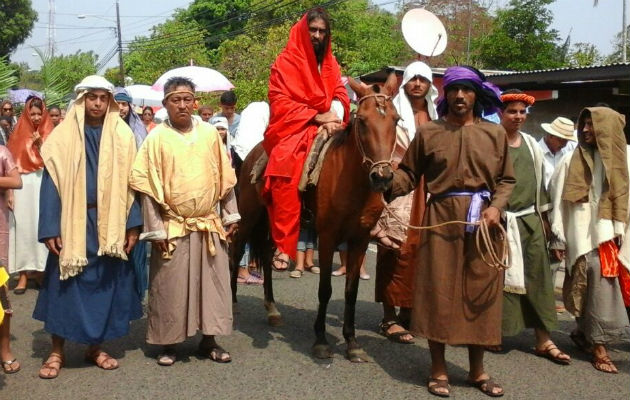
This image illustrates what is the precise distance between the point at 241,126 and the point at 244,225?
A: 6.84 ft

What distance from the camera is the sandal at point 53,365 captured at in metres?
5.06

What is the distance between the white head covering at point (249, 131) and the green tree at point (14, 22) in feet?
111

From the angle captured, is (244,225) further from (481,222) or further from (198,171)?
(481,222)

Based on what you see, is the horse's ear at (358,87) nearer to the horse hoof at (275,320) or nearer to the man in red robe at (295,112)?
the man in red robe at (295,112)

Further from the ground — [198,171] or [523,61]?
[523,61]

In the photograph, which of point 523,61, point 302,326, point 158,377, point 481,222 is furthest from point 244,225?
point 523,61

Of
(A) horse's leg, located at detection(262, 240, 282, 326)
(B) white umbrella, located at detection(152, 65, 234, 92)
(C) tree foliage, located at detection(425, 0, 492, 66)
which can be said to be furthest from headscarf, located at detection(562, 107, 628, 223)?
(C) tree foliage, located at detection(425, 0, 492, 66)

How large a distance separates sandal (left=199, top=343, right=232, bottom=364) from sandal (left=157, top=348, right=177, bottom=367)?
0.24 meters

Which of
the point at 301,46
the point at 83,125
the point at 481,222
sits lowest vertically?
the point at 481,222

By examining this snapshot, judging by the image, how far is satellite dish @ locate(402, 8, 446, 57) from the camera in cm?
927

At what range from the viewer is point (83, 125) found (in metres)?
5.13

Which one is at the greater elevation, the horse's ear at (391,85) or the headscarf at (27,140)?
the horse's ear at (391,85)

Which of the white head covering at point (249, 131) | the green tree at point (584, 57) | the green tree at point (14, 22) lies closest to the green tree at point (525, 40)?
the green tree at point (584, 57)

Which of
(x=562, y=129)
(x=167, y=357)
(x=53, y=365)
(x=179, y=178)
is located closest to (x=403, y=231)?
(x=179, y=178)
